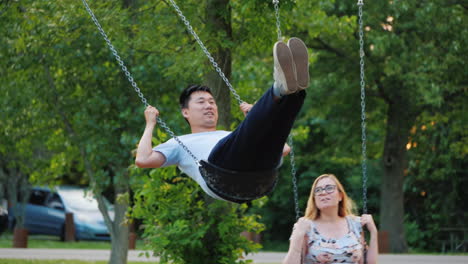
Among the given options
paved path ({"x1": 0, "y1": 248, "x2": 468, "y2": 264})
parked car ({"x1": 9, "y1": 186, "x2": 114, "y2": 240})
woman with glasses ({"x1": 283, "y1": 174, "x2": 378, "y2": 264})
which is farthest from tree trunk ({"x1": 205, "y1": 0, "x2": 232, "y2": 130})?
parked car ({"x1": 9, "y1": 186, "x2": 114, "y2": 240})

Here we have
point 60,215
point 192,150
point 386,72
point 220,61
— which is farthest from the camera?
point 60,215

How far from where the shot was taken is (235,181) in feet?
17.1

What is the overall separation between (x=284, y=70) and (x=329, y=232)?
72.7 inches

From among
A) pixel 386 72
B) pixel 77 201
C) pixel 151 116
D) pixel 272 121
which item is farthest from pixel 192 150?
pixel 77 201

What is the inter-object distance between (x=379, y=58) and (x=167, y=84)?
659 cm

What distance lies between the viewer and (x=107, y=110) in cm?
1316

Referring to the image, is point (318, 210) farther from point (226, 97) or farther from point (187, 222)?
point (226, 97)

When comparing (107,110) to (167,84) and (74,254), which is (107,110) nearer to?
(167,84)

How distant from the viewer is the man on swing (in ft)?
Result: 15.6

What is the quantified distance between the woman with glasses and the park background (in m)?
2.84

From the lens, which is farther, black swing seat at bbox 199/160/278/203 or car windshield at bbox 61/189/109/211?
car windshield at bbox 61/189/109/211

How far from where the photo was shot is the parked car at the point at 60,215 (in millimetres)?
23969

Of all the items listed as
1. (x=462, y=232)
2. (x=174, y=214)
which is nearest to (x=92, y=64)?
(x=174, y=214)

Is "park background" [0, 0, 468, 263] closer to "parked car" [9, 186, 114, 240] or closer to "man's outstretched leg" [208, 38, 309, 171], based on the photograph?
"parked car" [9, 186, 114, 240]
